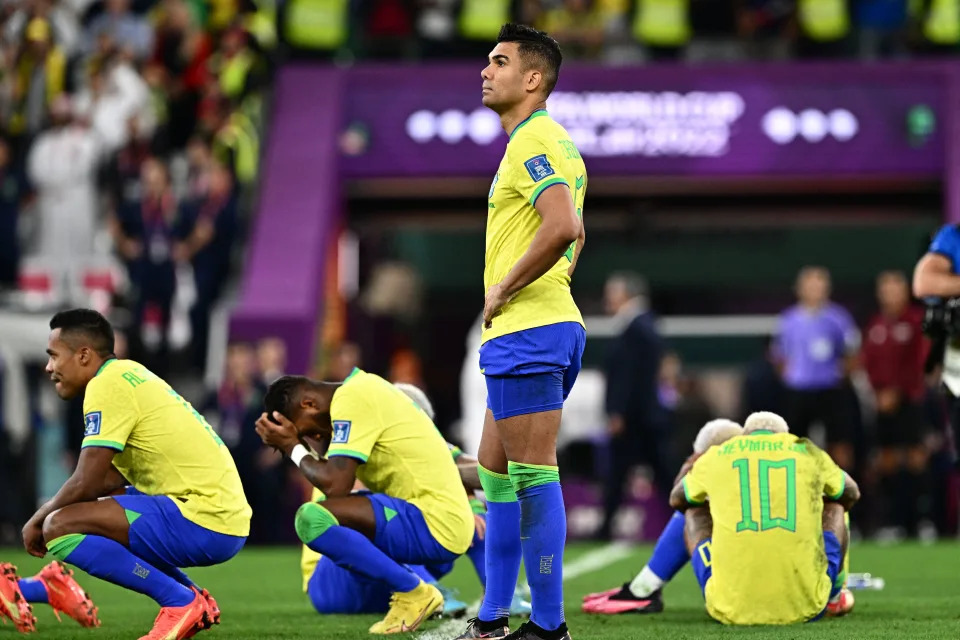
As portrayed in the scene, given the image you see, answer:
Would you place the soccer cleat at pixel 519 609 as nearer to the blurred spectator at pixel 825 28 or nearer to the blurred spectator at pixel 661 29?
the blurred spectator at pixel 661 29

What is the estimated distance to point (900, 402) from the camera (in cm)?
1491

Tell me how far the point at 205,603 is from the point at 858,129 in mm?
13016

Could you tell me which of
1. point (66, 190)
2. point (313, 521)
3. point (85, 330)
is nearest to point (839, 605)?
point (313, 521)

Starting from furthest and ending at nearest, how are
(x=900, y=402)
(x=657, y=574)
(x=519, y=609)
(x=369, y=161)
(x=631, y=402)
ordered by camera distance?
(x=369, y=161) → (x=900, y=402) → (x=631, y=402) → (x=657, y=574) → (x=519, y=609)

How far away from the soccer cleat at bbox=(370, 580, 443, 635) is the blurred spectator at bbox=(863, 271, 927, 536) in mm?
8513

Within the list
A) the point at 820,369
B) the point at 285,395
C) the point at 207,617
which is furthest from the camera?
the point at 820,369

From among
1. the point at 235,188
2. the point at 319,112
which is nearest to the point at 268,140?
the point at 319,112

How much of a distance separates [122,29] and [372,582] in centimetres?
1286

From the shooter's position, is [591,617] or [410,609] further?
[591,617]

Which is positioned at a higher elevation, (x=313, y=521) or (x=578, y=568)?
(x=313, y=521)

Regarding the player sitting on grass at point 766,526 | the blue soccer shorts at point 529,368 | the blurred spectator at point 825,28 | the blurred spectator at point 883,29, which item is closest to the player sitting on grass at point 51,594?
the blue soccer shorts at point 529,368

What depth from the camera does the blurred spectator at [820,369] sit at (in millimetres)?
14672

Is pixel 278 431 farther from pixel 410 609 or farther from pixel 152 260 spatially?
pixel 152 260

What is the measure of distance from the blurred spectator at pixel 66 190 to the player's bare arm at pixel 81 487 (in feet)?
35.8
